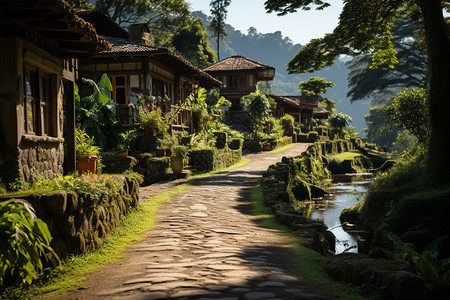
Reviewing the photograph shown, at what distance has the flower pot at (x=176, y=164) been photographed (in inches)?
611

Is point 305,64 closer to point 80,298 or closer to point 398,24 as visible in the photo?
point 80,298

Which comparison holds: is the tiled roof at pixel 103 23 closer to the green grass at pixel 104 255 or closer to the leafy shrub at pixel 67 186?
the green grass at pixel 104 255

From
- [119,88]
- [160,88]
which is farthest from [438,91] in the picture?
[160,88]

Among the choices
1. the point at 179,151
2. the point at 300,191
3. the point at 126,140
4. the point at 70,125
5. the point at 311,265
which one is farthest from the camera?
the point at 300,191

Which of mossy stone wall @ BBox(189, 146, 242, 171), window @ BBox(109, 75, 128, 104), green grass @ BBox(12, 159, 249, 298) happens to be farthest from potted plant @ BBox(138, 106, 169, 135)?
green grass @ BBox(12, 159, 249, 298)

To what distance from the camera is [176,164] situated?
1559 centimetres

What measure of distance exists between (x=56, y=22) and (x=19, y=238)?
415 cm

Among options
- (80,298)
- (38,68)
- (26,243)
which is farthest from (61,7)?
(80,298)

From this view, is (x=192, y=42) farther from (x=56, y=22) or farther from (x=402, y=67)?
(x=56, y=22)

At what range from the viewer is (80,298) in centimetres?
414

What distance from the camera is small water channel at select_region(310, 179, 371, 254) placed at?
33.9ft

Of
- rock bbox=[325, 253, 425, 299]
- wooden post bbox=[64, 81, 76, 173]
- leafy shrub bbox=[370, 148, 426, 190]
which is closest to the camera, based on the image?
rock bbox=[325, 253, 425, 299]

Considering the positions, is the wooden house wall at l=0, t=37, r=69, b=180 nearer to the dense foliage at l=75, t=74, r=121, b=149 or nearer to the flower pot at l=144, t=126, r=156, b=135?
the dense foliage at l=75, t=74, r=121, b=149

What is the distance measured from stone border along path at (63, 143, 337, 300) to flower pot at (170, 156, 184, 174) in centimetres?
600
